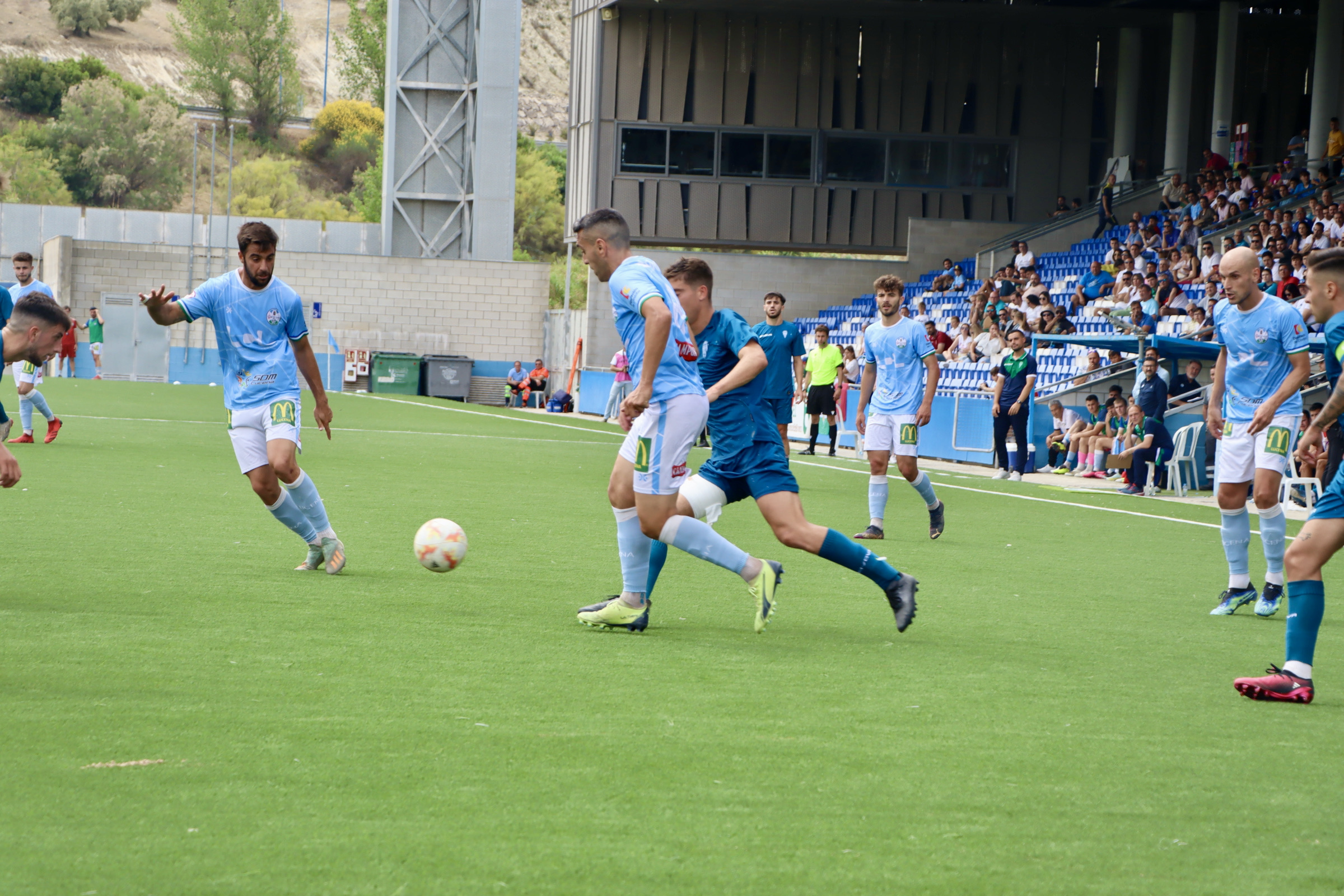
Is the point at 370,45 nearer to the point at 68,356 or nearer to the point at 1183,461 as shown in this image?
the point at 68,356

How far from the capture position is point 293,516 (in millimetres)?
7863

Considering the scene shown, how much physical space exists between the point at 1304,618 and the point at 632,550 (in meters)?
2.92

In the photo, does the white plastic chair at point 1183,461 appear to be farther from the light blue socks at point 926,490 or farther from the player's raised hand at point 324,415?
the player's raised hand at point 324,415

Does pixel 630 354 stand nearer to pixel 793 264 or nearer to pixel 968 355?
pixel 968 355

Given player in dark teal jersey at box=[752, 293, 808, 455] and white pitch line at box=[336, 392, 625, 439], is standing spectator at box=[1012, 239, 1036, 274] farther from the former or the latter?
player in dark teal jersey at box=[752, 293, 808, 455]

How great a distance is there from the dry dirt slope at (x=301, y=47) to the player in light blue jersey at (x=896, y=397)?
10844cm

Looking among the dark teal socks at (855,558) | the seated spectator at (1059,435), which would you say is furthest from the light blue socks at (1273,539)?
the seated spectator at (1059,435)

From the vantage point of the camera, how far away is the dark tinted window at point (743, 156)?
4150 centimetres

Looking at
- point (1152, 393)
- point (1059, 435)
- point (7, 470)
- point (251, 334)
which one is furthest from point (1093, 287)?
point (7, 470)

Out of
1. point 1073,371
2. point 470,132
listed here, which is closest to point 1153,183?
point 1073,371

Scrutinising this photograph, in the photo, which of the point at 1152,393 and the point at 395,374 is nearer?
the point at 1152,393

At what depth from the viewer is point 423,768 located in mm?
3920

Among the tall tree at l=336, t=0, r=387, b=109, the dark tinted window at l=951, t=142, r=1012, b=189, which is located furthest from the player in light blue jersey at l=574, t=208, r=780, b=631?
the tall tree at l=336, t=0, r=387, b=109

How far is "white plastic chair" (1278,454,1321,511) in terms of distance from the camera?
14805mm
